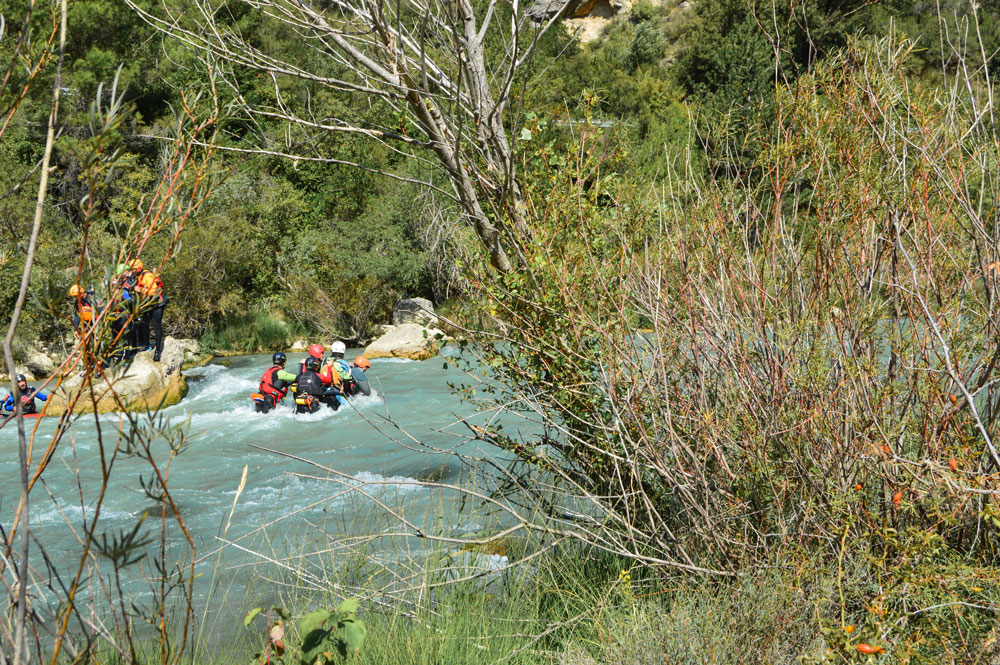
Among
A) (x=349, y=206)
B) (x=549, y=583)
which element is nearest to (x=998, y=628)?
(x=549, y=583)

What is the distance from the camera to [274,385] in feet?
42.1

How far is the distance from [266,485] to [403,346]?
10.5 metres

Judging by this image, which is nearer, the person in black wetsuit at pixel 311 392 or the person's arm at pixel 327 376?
the person in black wetsuit at pixel 311 392

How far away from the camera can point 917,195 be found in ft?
10.0

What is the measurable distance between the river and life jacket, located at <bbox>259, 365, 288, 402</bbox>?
26 centimetres

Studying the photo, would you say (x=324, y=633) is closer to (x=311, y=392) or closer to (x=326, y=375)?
(x=311, y=392)

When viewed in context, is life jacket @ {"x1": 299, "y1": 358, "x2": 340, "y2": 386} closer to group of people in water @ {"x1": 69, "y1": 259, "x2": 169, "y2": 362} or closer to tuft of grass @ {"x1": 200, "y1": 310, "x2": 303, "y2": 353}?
tuft of grass @ {"x1": 200, "y1": 310, "x2": 303, "y2": 353}

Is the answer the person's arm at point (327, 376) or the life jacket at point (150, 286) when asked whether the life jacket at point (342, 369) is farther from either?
the life jacket at point (150, 286)

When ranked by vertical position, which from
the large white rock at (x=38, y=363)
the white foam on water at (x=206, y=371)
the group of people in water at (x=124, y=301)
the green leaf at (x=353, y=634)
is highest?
the group of people in water at (x=124, y=301)

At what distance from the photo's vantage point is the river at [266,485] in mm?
4988

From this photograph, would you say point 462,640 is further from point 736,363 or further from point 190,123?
point 190,123

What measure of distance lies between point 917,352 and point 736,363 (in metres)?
0.64

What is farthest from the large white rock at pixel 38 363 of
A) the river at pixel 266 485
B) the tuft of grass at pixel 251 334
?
the river at pixel 266 485

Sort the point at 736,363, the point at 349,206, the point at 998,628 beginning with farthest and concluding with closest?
the point at 349,206 < the point at 736,363 < the point at 998,628
